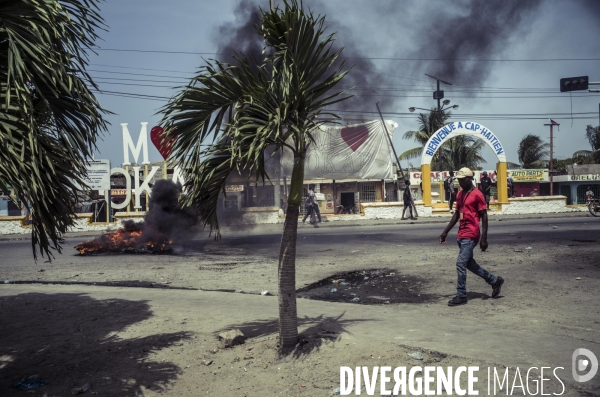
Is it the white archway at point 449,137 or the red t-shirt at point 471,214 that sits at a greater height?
the white archway at point 449,137

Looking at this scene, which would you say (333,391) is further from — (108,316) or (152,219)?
(152,219)

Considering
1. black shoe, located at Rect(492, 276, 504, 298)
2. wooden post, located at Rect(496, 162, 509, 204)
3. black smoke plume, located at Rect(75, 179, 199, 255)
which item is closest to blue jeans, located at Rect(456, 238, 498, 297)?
black shoe, located at Rect(492, 276, 504, 298)

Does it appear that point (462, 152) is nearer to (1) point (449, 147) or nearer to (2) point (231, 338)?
(1) point (449, 147)

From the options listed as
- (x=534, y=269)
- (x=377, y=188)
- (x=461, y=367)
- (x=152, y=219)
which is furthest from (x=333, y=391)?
(x=377, y=188)

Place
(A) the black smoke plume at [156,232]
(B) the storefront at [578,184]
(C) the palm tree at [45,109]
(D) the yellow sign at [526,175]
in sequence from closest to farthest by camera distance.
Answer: (C) the palm tree at [45,109]
(A) the black smoke plume at [156,232]
(B) the storefront at [578,184]
(D) the yellow sign at [526,175]

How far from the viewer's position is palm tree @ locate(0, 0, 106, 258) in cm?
403

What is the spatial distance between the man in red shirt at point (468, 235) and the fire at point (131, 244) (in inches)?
348

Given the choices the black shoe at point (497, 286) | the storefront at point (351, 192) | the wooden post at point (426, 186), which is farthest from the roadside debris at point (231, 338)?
the storefront at point (351, 192)

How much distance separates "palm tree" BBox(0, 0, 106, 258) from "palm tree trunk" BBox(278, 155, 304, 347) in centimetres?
202

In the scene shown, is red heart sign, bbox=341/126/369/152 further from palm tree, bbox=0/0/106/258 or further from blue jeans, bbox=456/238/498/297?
palm tree, bbox=0/0/106/258

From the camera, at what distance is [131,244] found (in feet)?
45.6

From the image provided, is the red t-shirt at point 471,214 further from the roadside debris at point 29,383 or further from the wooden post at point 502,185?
the wooden post at point 502,185

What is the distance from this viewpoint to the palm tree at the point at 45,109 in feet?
13.2

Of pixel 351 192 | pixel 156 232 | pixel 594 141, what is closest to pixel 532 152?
pixel 594 141
